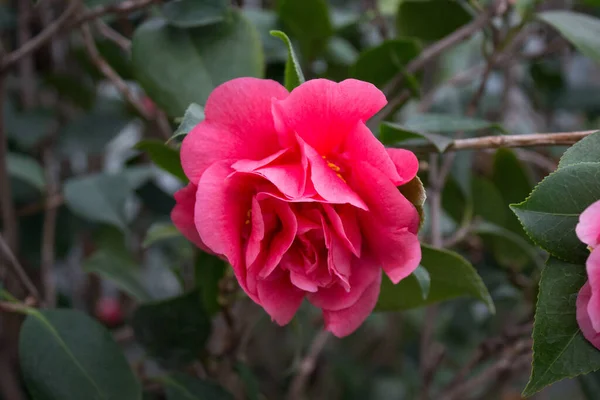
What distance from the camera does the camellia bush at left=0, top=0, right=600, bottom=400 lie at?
1.23 feet

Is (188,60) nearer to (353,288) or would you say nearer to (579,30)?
(353,288)

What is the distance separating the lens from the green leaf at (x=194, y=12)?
570 mm

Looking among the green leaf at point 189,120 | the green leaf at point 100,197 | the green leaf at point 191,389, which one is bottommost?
the green leaf at point 191,389

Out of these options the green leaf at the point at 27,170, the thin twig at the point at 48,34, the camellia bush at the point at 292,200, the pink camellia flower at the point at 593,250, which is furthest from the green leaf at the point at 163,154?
the green leaf at the point at 27,170

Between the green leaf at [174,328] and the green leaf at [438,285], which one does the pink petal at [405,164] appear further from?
the green leaf at [174,328]

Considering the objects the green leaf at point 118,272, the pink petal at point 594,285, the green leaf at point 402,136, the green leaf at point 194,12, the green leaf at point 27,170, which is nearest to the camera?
the pink petal at point 594,285

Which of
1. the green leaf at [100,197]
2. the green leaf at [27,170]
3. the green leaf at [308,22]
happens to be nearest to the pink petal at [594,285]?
the green leaf at [308,22]

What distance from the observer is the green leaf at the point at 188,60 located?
1.89 feet

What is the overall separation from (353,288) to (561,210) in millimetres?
145

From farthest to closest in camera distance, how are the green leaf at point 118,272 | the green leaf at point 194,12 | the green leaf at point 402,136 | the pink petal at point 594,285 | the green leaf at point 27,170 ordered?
the green leaf at point 27,170, the green leaf at point 118,272, the green leaf at point 194,12, the green leaf at point 402,136, the pink petal at point 594,285

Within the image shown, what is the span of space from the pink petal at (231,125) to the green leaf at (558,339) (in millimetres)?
207

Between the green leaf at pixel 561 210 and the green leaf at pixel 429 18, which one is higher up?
the green leaf at pixel 561 210

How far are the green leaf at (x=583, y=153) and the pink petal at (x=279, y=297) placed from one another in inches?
7.8

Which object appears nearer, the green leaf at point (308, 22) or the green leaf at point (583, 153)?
the green leaf at point (583, 153)
